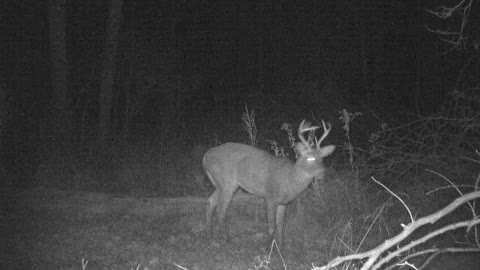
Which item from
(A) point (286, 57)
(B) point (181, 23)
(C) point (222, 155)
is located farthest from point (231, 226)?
(A) point (286, 57)

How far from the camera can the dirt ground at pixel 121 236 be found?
823 centimetres

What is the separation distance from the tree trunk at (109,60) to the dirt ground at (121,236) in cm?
517

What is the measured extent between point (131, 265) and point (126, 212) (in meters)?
3.32

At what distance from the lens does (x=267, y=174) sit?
9758mm

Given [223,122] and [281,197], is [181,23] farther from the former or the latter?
[281,197]

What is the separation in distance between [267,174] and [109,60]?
28.9 feet

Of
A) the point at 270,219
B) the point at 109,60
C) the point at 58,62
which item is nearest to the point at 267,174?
the point at 270,219

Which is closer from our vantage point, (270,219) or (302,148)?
(302,148)

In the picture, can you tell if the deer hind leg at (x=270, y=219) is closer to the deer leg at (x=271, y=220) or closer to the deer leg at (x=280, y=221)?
the deer leg at (x=271, y=220)

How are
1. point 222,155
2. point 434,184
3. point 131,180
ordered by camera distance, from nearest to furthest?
point 434,184 → point 222,155 → point 131,180

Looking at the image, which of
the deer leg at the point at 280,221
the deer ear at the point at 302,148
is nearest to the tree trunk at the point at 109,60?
the deer leg at the point at 280,221

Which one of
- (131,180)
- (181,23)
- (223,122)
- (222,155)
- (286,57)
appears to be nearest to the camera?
(222,155)

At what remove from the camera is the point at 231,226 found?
10.8m

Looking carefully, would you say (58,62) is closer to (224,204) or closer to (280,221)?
(224,204)
